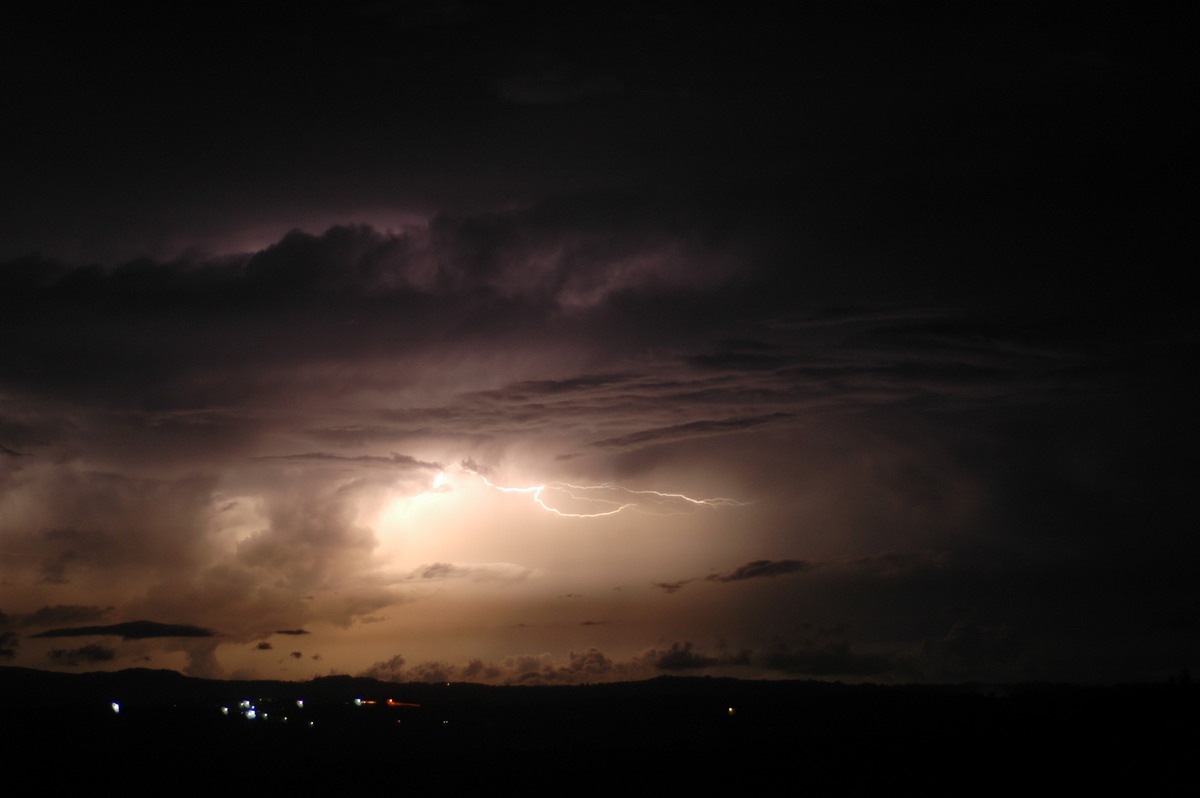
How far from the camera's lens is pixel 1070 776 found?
2576 inches

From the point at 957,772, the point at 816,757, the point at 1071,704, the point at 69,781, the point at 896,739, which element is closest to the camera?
the point at 69,781

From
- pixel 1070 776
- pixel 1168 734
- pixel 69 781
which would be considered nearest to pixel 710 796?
pixel 1070 776

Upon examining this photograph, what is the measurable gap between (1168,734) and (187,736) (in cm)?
9024

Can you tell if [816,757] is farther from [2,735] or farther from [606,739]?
[2,735]

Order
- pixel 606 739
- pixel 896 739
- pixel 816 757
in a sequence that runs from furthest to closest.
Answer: pixel 606 739 → pixel 896 739 → pixel 816 757

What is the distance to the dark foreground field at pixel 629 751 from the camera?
6575 cm

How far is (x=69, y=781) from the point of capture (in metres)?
66.2

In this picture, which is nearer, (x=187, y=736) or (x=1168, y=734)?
(x=1168, y=734)

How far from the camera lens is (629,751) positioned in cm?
8719

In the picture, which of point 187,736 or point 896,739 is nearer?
point 896,739

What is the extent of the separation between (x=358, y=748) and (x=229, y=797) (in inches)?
1399

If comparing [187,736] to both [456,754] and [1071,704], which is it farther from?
[1071,704]

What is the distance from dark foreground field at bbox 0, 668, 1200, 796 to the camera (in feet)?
216

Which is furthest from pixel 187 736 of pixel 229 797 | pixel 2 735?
pixel 229 797
